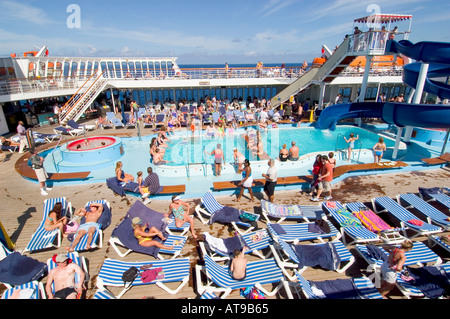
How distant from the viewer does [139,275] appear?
4.30m

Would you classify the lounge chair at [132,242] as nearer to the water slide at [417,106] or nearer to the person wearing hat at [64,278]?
the person wearing hat at [64,278]

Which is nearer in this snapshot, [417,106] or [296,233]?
[296,233]

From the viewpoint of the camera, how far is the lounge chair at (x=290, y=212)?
6035 mm

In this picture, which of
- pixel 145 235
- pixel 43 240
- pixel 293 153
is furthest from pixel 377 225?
pixel 43 240

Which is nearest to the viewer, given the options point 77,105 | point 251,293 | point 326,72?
point 251,293

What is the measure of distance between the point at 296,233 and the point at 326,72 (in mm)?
14054

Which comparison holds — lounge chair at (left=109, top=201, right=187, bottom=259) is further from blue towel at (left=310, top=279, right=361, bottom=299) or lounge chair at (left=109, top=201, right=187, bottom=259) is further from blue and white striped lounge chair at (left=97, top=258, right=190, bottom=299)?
blue towel at (left=310, top=279, right=361, bottom=299)

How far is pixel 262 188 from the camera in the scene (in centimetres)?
784

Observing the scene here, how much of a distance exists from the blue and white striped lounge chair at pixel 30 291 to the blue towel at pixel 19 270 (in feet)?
0.89

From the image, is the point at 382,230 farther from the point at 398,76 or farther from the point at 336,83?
the point at 398,76

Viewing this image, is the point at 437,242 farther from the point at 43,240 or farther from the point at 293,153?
the point at 43,240

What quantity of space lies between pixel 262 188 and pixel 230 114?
1043cm

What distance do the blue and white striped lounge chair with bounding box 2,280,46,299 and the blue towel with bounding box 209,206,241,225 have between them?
3273 millimetres

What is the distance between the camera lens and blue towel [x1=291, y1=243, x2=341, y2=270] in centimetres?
459
